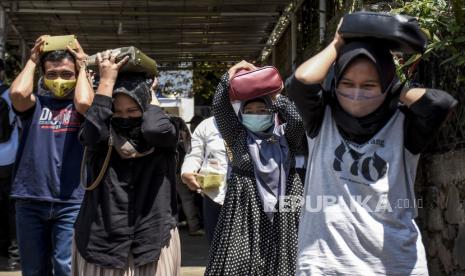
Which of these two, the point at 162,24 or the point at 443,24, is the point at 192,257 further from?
the point at 162,24

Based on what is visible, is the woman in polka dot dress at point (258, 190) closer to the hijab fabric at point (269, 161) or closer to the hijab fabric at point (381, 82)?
the hijab fabric at point (269, 161)

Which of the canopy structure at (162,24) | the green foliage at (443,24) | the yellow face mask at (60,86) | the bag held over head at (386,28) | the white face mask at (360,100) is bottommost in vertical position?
the white face mask at (360,100)

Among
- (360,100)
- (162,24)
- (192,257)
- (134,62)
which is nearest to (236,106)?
(134,62)

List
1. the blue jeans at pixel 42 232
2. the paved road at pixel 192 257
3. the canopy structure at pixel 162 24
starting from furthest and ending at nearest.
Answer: the canopy structure at pixel 162 24 < the paved road at pixel 192 257 < the blue jeans at pixel 42 232

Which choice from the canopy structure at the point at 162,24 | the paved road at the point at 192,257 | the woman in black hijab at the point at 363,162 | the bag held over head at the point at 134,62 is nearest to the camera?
the woman in black hijab at the point at 363,162

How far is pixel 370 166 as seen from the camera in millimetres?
3328

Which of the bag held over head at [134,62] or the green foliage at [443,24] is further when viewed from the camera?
the green foliage at [443,24]

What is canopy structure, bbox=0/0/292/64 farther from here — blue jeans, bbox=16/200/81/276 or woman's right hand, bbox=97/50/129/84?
woman's right hand, bbox=97/50/129/84

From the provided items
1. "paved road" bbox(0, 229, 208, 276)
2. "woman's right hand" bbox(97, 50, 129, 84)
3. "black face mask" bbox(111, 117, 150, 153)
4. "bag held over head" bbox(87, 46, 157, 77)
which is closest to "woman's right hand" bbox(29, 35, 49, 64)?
"bag held over head" bbox(87, 46, 157, 77)

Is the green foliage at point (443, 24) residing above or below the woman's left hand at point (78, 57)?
above

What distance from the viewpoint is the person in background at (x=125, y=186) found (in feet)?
14.2

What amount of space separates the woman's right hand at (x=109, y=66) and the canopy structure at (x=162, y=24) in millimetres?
7213

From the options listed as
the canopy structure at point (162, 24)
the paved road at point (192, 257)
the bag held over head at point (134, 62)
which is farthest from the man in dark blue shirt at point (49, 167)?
the canopy structure at point (162, 24)

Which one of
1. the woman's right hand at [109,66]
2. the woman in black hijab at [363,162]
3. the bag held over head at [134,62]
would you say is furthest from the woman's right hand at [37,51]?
the woman in black hijab at [363,162]
